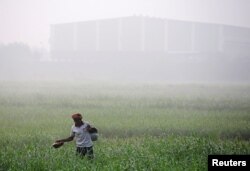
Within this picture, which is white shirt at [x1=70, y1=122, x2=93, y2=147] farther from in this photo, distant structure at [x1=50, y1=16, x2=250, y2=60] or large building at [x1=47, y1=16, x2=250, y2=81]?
distant structure at [x1=50, y1=16, x2=250, y2=60]

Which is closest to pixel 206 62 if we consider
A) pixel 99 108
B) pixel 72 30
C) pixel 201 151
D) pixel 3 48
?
pixel 72 30

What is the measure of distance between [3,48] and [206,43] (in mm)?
37860

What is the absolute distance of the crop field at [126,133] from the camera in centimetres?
1028

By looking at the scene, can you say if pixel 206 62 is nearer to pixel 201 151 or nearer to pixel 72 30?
pixel 72 30

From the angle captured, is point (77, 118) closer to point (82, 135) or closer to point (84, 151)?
point (82, 135)

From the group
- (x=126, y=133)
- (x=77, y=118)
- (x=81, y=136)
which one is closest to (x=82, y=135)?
(x=81, y=136)

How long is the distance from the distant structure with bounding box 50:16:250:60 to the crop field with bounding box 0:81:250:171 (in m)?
39.3

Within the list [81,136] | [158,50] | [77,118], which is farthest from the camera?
[158,50]

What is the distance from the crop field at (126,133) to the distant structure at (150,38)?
39.3 metres

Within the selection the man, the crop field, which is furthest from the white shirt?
the crop field

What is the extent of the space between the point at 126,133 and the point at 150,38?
171 ft

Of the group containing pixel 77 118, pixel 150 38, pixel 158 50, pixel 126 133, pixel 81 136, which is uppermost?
pixel 150 38

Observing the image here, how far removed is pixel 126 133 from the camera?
16.6 m

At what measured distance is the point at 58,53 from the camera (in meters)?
73.8
